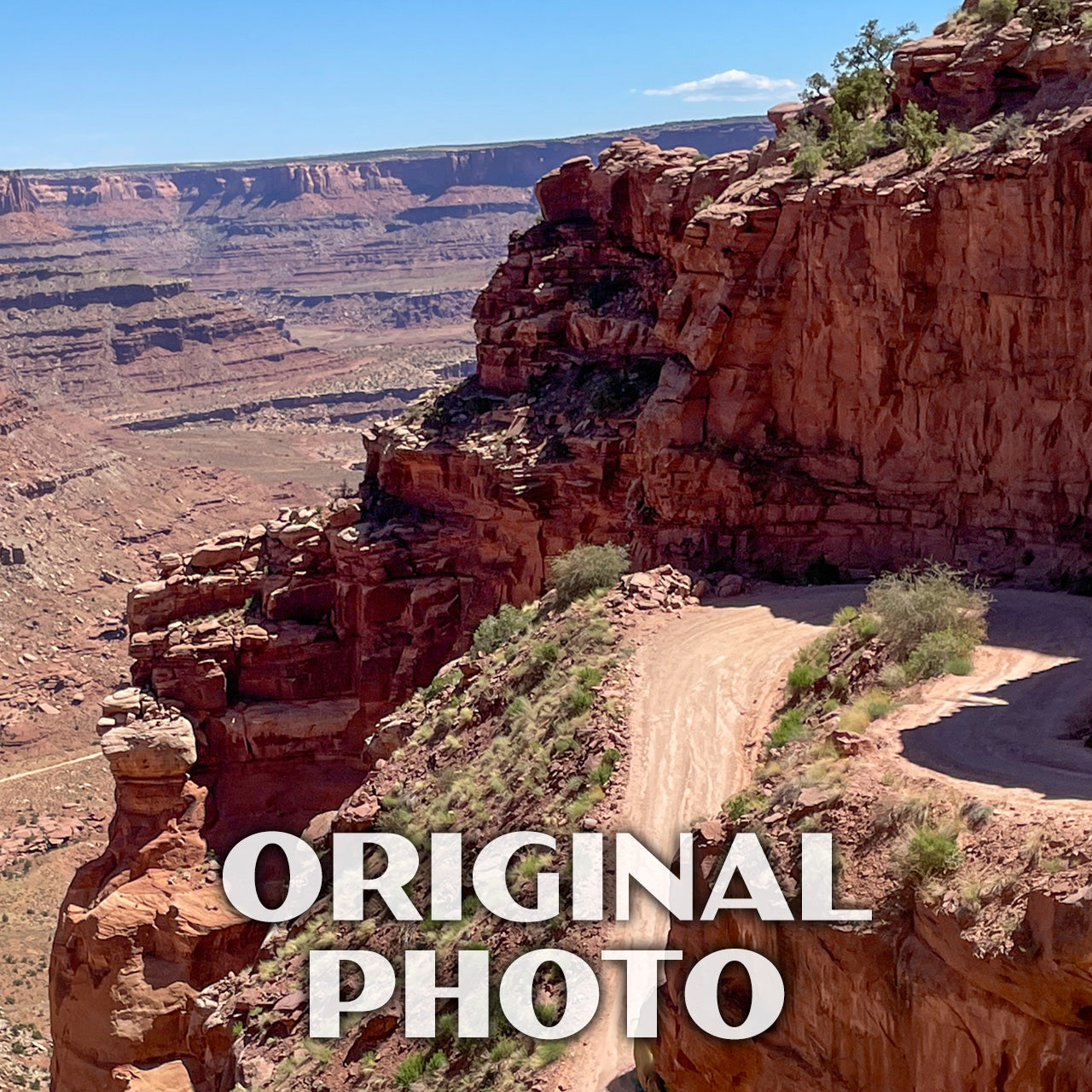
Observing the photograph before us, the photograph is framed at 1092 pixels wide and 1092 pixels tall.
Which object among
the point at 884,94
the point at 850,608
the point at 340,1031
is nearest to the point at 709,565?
the point at 850,608

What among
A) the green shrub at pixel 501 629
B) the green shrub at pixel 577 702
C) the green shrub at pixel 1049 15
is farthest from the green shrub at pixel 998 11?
the green shrub at pixel 577 702

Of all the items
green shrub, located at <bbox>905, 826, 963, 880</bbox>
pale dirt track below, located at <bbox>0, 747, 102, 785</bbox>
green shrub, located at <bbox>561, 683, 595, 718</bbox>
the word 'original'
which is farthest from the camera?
pale dirt track below, located at <bbox>0, 747, 102, 785</bbox>

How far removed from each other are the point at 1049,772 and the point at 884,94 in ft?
63.7

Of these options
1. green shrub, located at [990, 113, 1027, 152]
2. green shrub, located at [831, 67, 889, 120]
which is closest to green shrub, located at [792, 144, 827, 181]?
green shrub, located at [831, 67, 889, 120]

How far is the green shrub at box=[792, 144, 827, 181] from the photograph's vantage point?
28.1 metres

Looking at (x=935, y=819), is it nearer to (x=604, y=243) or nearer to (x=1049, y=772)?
(x=1049, y=772)

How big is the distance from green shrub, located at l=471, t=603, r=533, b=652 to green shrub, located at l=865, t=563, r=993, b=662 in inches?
371

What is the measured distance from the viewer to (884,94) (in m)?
29.5

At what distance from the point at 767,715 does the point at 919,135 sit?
1093 cm

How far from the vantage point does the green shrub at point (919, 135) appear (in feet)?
84.2

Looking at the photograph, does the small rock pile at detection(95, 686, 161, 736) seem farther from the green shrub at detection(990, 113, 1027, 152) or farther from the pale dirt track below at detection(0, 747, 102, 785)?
the green shrub at detection(990, 113, 1027, 152)

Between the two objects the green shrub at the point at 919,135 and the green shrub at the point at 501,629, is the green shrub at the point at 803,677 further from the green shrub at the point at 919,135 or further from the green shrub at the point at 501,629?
the green shrub at the point at 919,135

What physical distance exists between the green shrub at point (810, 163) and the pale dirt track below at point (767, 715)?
7.88 metres

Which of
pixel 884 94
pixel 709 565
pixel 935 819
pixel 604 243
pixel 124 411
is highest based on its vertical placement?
pixel 884 94
